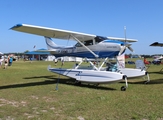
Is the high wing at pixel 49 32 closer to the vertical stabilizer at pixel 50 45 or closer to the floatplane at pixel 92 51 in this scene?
the floatplane at pixel 92 51

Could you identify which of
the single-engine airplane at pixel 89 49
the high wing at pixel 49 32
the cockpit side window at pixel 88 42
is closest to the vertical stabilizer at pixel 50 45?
the single-engine airplane at pixel 89 49

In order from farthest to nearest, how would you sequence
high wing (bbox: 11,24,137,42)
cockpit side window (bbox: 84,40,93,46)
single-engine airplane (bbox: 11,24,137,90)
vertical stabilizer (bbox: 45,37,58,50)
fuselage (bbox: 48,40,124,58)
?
1. vertical stabilizer (bbox: 45,37,58,50)
2. cockpit side window (bbox: 84,40,93,46)
3. fuselage (bbox: 48,40,124,58)
4. single-engine airplane (bbox: 11,24,137,90)
5. high wing (bbox: 11,24,137,42)

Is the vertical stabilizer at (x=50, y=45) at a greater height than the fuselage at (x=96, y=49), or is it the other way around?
the vertical stabilizer at (x=50, y=45)

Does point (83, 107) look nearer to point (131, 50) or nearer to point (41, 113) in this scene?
point (41, 113)

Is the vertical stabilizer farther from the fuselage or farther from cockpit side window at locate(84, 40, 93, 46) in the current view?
cockpit side window at locate(84, 40, 93, 46)

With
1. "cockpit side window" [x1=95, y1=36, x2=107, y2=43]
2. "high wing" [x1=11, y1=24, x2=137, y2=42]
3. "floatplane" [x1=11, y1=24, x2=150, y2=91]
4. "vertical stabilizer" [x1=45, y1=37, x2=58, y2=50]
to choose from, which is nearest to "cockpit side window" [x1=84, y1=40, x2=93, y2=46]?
"floatplane" [x1=11, y1=24, x2=150, y2=91]

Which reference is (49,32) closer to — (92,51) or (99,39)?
(92,51)

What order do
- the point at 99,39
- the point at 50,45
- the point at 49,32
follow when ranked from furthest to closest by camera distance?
the point at 50,45, the point at 99,39, the point at 49,32

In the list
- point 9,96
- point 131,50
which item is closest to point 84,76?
point 131,50

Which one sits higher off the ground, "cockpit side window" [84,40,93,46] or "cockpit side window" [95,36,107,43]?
"cockpit side window" [95,36,107,43]

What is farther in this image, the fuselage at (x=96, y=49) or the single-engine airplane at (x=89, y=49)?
the fuselage at (x=96, y=49)

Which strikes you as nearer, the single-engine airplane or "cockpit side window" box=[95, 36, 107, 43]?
the single-engine airplane

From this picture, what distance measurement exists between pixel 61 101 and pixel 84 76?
12.6 ft

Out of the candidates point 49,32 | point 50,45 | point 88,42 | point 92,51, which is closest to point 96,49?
point 92,51
